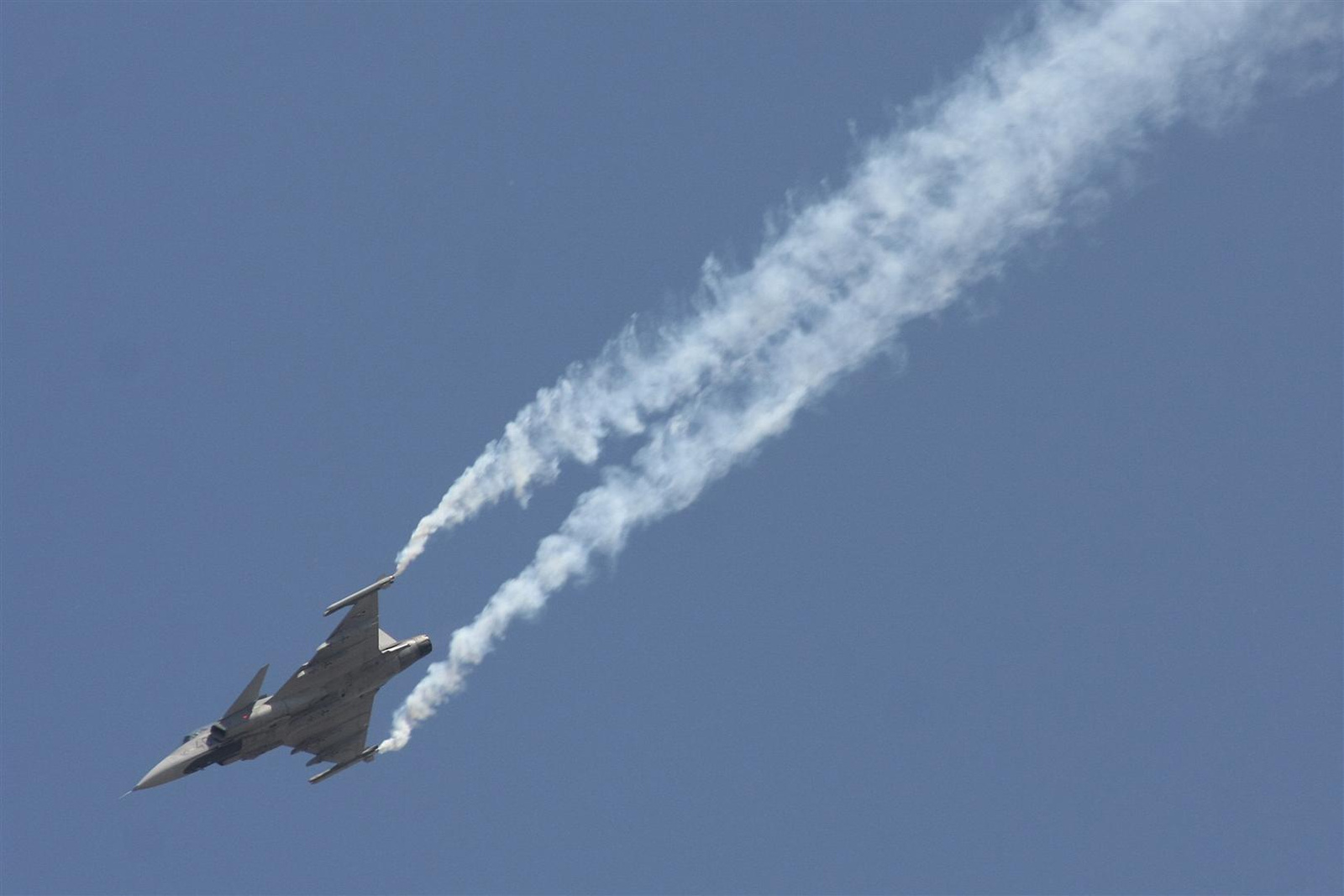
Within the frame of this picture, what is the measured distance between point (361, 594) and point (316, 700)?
5369mm

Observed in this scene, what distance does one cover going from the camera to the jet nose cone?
66.6m

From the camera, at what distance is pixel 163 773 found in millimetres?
66750

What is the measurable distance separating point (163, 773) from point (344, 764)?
8375 millimetres

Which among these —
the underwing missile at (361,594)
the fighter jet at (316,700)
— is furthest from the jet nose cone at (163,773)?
the underwing missile at (361,594)

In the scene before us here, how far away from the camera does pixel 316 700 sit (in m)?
69.5

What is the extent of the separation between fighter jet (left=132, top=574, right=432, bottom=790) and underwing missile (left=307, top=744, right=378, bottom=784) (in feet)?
0.35

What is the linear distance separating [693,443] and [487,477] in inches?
316

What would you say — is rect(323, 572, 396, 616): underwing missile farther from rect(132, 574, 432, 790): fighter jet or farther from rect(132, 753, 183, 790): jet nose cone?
rect(132, 753, 183, 790): jet nose cone

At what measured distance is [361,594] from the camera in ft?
220

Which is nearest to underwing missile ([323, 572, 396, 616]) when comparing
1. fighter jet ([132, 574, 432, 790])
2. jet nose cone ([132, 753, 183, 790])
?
fighter jet ([132, 574, 432, 790])

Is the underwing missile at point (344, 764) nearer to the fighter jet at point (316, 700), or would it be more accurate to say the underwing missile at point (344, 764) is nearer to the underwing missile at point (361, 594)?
the fighter jet at point (316, 700)

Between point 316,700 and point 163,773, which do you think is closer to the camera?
point 163,773

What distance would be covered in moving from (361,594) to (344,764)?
31.3 ft

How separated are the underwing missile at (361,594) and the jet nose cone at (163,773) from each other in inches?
315
